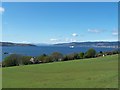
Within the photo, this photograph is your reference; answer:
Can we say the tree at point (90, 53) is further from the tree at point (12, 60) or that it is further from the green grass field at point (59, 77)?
the tree at point (12, 60)

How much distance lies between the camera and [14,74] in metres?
10.1

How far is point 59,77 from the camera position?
376 inches

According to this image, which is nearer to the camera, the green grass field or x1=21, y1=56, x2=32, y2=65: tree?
the green grass field

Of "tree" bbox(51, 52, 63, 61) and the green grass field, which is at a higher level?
"tree" bbox(51, 52, 63, 61)

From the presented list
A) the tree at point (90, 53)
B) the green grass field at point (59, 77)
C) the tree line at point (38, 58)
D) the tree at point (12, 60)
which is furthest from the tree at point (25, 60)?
the tree at point (90, 53)

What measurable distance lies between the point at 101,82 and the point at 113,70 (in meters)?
2.11

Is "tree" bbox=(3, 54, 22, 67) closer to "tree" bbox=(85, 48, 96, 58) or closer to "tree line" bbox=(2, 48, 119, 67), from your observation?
"tree line" bbox=(2, 48, 119, 67)

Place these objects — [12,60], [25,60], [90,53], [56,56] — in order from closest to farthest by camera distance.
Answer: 1. [12,60]
2. [25,60]
3. [56,56]
4. [90,53]

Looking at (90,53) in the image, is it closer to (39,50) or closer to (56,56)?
(39,50)

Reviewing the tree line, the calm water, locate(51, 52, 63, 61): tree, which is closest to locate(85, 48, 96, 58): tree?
the tree line

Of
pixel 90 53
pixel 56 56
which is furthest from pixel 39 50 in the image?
pixel 90 53

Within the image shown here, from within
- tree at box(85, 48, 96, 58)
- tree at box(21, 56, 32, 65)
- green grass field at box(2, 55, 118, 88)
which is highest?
tree at box(85, 48, 96, 58)

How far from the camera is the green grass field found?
8438 mm

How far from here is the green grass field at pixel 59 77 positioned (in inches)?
332
